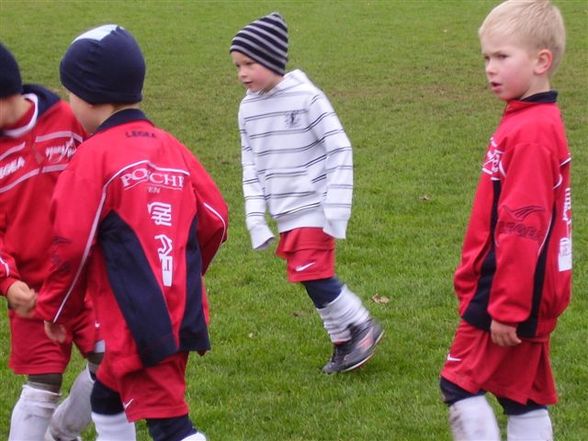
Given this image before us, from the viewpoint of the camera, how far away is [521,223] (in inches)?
143

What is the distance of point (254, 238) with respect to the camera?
5.90 meters

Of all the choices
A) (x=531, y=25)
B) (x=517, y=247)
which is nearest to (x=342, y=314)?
(x=517, y=247)

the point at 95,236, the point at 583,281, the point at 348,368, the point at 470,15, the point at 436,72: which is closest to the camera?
the point at 95,236

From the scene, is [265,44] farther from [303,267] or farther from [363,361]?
[363,361]

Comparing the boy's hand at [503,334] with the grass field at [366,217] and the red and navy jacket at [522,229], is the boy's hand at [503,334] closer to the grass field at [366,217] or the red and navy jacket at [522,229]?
the red and navy jacket at [522,229]

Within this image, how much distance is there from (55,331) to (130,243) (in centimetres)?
55

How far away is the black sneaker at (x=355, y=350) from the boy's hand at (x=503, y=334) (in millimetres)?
2099

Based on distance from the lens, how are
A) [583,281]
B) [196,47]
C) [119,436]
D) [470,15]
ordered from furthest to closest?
[470,15] → [196,47] → [583,281] → [119,436]

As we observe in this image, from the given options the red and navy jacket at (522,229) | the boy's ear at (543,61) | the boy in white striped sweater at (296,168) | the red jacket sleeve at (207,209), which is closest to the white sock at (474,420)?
the red and navy jacket at (522,229)

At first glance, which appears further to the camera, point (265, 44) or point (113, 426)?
point (265, 44)

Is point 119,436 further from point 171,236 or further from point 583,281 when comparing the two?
point 583,281

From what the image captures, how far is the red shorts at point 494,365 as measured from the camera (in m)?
3.91

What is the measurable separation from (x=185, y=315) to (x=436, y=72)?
45.2ft

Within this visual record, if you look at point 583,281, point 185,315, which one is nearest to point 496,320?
point 185,315
